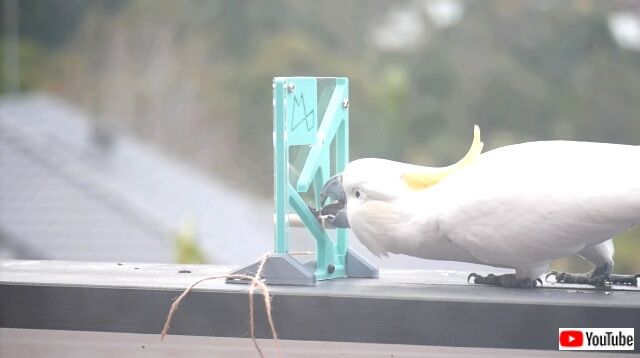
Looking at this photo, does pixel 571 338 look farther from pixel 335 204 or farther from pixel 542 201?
pixel 335 204

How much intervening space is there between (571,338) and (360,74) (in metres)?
5.14

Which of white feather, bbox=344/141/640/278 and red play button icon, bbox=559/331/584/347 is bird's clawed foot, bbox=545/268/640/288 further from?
red play button icon, bbox=559/331/584/347

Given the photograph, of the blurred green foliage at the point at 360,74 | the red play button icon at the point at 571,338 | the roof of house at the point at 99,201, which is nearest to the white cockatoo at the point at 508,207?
the red play button icon at the point at 571,338

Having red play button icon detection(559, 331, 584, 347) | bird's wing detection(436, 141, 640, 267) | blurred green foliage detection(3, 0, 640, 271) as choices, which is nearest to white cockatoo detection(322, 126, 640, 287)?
bird's wing detection(436, 141, 640, 267)

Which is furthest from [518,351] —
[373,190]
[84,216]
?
[84,216]

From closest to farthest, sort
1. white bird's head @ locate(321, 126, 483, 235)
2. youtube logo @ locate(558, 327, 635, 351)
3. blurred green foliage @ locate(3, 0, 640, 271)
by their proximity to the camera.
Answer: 1. youtube logo @ locate(558, 327, 635, 351)
2. white bird's head @ locate(321, 126, 483, 235)
3. blurred green foliage @ locate(3, 0, 640, 271)

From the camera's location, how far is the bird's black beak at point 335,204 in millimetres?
1568

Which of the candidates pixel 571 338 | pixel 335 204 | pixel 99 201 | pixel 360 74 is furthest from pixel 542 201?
pixel 360 74

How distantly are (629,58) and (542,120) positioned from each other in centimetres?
59

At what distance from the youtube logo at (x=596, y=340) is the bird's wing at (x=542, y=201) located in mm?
119

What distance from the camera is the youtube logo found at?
136cm

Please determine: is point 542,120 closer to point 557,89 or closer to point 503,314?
point 557,89

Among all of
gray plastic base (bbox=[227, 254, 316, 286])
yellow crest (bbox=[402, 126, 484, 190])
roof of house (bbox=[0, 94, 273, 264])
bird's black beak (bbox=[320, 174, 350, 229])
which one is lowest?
roof of house (bbox=[0, 94, 273, 264])

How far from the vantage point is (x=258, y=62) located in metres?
6.64
